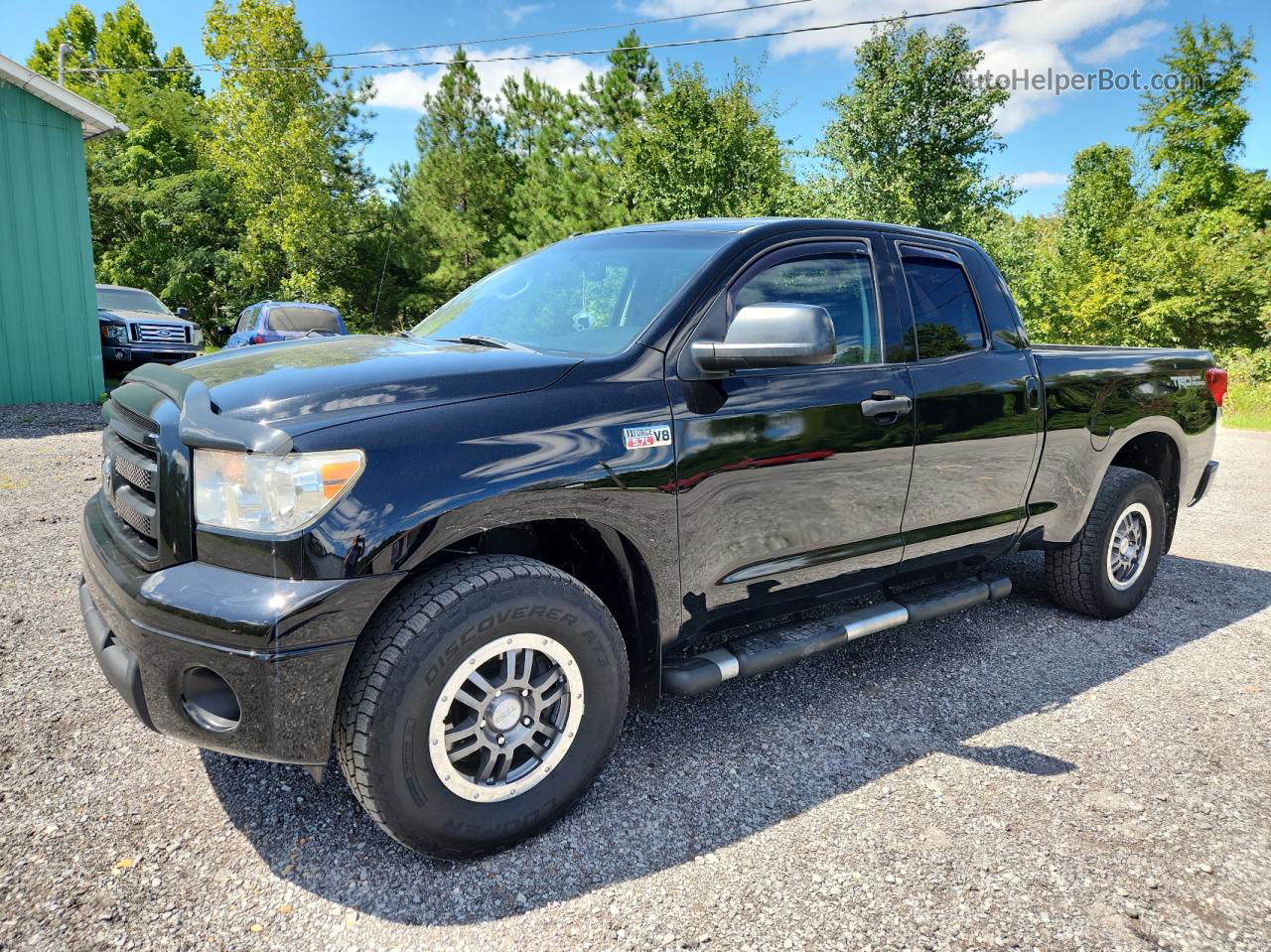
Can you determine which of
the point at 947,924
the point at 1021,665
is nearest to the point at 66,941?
the point at 947,924

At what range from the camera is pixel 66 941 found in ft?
6.57

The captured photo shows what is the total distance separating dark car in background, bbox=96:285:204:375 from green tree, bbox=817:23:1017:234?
1781 cm

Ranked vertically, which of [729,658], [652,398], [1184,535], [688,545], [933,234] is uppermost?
[933,234]

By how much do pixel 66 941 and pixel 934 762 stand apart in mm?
2690

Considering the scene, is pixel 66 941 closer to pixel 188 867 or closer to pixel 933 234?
pixel 188 867

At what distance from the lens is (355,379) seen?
232 centimetres

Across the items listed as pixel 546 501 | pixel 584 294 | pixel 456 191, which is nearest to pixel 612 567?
pixel 546 501

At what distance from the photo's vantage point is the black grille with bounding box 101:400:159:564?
227cm

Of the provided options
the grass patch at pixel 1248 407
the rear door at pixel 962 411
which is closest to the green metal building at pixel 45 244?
the rear door at pixel 962 411

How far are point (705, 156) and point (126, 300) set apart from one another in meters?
15.5

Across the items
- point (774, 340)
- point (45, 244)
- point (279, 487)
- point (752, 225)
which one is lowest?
point (279, 487)

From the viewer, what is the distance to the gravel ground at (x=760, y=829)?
7.03 feet

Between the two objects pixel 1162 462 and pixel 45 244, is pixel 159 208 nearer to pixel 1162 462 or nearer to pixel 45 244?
pixel 45 244

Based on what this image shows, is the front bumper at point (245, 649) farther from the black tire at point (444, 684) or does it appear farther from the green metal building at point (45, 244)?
the green metal building at point (45, 244)
